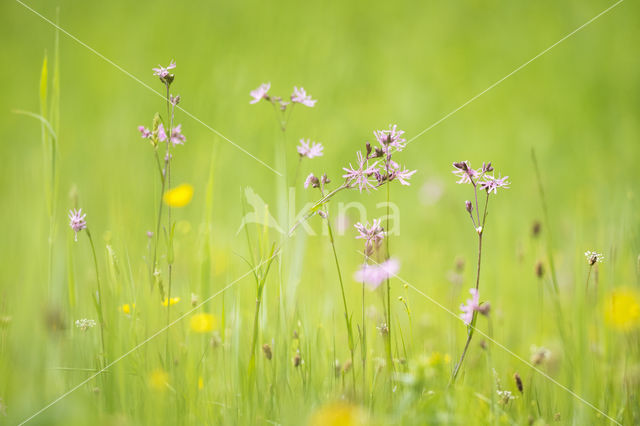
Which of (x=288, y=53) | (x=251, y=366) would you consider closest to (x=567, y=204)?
(x=288, y=53)

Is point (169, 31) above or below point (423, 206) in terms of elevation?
above

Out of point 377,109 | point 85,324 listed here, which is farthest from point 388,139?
point 377,109

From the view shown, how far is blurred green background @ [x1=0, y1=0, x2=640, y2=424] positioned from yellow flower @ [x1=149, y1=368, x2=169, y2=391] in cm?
135

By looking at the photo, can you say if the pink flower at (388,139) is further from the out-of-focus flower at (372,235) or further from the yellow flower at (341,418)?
the yellow flower at (341,418)

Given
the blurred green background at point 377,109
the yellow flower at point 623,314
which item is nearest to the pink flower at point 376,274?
the yellow flower at point 623,314

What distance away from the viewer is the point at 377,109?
15.1 feet

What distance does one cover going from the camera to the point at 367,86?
4.77 meters

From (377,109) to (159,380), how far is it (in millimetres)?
3833

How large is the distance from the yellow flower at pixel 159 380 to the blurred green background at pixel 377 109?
1.35m

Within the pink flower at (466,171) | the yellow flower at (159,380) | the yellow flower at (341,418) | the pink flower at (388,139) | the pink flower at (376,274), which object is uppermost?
the pink flower at (388,139)

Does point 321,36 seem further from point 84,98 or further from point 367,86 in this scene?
point 84,98

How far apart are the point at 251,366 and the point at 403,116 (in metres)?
3.74

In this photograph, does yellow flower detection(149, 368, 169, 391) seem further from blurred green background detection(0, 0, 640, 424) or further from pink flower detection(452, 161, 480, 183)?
blurred green background detection(0, 0, 640, 424)

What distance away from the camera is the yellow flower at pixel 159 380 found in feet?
3.85
